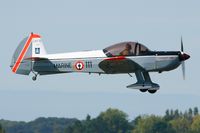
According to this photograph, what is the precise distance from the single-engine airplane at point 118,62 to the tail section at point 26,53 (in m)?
0.60

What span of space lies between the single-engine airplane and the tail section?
1.97 feet

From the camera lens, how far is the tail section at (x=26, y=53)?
4881cm

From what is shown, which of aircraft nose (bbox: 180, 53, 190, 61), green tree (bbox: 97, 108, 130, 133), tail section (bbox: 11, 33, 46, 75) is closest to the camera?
aircraft nose (bbox: 180, 53, 190, 61)

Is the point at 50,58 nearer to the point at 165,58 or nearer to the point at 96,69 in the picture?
the point at 96,69

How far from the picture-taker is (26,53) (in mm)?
49625

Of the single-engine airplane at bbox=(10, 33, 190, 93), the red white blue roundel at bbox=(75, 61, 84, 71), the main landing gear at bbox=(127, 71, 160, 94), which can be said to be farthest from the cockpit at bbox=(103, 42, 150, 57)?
the red white blue roundel at bbox=(75, 61, 84, 71)

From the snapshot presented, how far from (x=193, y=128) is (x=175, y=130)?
14.8 ft

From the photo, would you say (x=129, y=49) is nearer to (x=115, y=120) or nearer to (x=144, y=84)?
(x=144, y=84)

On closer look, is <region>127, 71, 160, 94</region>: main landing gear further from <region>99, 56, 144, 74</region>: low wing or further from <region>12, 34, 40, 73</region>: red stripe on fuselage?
<region>12, 34, 40, 73</region>: red stripe on fuselage

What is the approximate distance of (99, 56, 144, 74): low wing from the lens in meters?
44.8

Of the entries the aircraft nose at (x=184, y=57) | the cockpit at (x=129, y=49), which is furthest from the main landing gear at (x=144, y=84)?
the aircraft nose at (x=184, y=57)

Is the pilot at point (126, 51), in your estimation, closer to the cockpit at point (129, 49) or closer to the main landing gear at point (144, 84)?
the cockpit at point (129, 49)

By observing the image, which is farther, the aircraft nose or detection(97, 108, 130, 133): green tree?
detection(97, 108, 130, 133): green tree

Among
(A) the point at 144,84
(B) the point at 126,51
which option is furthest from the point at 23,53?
(A) the point at 144,84
